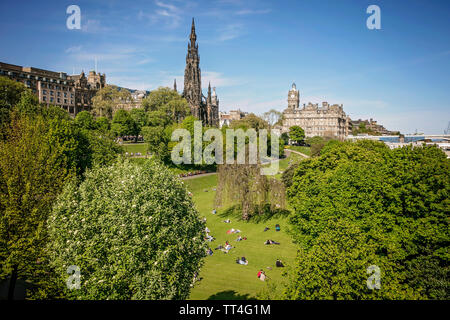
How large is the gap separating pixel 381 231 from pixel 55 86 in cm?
11339

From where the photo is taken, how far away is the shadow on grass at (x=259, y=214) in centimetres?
3812

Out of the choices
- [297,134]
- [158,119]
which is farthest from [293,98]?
[158,119]

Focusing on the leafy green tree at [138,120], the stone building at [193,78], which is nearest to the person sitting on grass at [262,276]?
the leafy green tree at [138,120]

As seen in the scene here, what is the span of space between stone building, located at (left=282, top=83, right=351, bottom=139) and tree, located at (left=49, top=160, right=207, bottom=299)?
423 feet

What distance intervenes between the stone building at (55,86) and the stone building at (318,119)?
97096 mm

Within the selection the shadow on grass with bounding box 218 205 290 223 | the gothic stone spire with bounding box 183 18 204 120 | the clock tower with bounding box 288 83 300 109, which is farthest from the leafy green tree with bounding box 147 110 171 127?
the clock tower with bounding box 288 83 300 109

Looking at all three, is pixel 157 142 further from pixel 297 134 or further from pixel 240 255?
pixel 297 134

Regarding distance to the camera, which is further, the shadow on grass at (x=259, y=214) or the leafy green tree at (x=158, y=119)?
the leafy green tree at (x=158, y=119)

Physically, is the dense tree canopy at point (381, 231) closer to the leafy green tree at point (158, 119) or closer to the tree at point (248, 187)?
the tree at point (248, 187)

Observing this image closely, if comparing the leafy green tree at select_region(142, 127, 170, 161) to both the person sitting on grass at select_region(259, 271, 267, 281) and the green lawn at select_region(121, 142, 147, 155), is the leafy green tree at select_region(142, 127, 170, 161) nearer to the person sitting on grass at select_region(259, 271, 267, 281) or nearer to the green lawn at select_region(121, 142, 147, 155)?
the green lawn at select_region(121, 142, 147, 155)

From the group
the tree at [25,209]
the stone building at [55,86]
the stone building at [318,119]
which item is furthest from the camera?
the stone building at [318,119]

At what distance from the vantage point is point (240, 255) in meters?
27.9
